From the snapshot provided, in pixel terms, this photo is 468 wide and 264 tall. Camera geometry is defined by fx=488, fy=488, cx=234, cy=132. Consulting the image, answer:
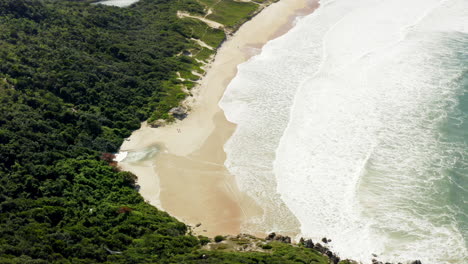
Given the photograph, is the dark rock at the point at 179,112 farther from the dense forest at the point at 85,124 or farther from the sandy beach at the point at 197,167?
the dense forest at the point at 85,124

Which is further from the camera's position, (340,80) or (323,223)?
(340,80)

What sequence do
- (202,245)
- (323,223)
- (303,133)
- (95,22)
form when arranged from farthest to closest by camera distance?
(95,22), (303,133), (323,223), (202,245)

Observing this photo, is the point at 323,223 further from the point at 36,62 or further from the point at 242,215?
the point at 36,62

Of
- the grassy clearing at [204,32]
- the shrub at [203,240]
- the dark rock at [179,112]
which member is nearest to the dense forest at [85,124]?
the shrub at [203,240]

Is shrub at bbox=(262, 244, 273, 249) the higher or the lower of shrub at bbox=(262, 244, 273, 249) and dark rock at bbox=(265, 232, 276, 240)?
the higher

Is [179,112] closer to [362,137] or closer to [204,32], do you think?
[362,137]

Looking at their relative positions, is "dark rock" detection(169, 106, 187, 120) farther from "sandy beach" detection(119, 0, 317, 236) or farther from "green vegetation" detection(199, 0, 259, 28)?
"green vegetation" detection(199, 0, 259, 28)

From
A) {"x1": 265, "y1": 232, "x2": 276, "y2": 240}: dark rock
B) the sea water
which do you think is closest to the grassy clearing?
the sea water

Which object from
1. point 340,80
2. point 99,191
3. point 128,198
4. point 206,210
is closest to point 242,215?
point 206,210
